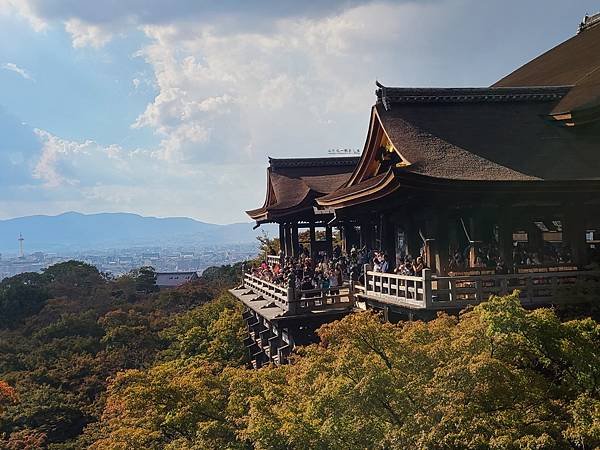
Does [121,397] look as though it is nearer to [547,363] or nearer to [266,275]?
[547,363]

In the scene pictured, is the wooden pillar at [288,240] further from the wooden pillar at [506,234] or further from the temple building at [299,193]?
the wooden pillar at [506,234]

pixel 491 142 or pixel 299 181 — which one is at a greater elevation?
pixel 299 181

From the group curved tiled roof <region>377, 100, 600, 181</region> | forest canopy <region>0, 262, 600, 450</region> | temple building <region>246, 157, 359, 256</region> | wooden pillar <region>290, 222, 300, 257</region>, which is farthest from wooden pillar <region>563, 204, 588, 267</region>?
wooden pillar <region>290, 222, 300, 257</region>

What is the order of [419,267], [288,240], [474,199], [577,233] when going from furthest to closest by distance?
[288,240] → [577,233] → [419,267] → [474,199]

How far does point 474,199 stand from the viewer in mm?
12992

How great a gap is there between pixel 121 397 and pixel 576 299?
817 centimetres

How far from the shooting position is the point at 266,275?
24.2 meters

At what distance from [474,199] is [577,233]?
8.32 feet

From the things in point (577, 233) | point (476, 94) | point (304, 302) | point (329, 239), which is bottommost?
point (304, 302)

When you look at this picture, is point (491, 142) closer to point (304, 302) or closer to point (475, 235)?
point (475, 235)

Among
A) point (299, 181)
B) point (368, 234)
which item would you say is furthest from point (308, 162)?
point (368, 234)

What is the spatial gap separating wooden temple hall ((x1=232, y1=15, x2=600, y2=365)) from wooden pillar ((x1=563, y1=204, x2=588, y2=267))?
2cm

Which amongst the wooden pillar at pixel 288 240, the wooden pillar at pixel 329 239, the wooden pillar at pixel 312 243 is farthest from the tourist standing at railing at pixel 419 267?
the wooden pillar at pixel 288 240

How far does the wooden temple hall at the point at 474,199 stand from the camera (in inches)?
475
